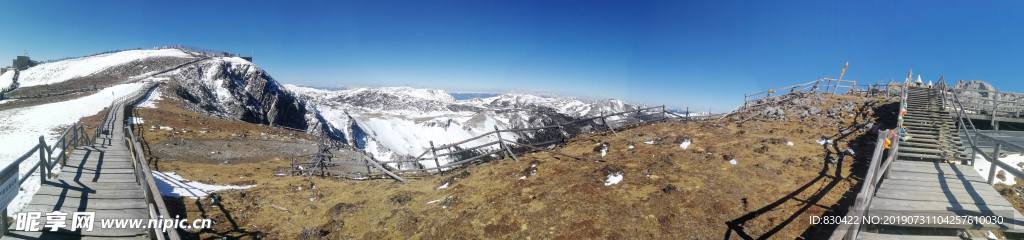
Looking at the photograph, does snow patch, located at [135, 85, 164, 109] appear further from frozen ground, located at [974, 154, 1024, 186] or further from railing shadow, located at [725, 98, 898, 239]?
frozen ground, located at [974, 154, 1024, 186]

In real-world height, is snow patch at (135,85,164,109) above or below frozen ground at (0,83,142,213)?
above

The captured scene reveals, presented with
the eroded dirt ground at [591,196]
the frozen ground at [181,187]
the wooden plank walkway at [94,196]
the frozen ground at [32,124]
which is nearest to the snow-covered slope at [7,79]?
the frozen ground at [32,124]

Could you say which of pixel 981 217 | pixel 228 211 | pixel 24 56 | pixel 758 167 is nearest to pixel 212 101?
pixel 24 56

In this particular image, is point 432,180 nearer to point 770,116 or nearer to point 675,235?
point 675,235

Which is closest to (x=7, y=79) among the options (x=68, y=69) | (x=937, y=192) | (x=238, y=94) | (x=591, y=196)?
(x=68, y=69)

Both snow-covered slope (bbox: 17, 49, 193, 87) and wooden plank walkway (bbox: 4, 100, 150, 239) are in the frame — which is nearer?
wooden plank walkway (bbox: 4, 100, 150, 239)

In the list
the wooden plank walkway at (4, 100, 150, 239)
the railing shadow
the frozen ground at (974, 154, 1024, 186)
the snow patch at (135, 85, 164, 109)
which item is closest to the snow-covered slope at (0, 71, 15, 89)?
the snow patch at (135, 85, 164, 109)

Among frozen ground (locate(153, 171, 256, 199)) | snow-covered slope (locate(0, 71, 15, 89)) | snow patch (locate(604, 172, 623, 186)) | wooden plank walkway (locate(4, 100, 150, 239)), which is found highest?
snow-covered slope (locate(0, 71, 15, 89))
